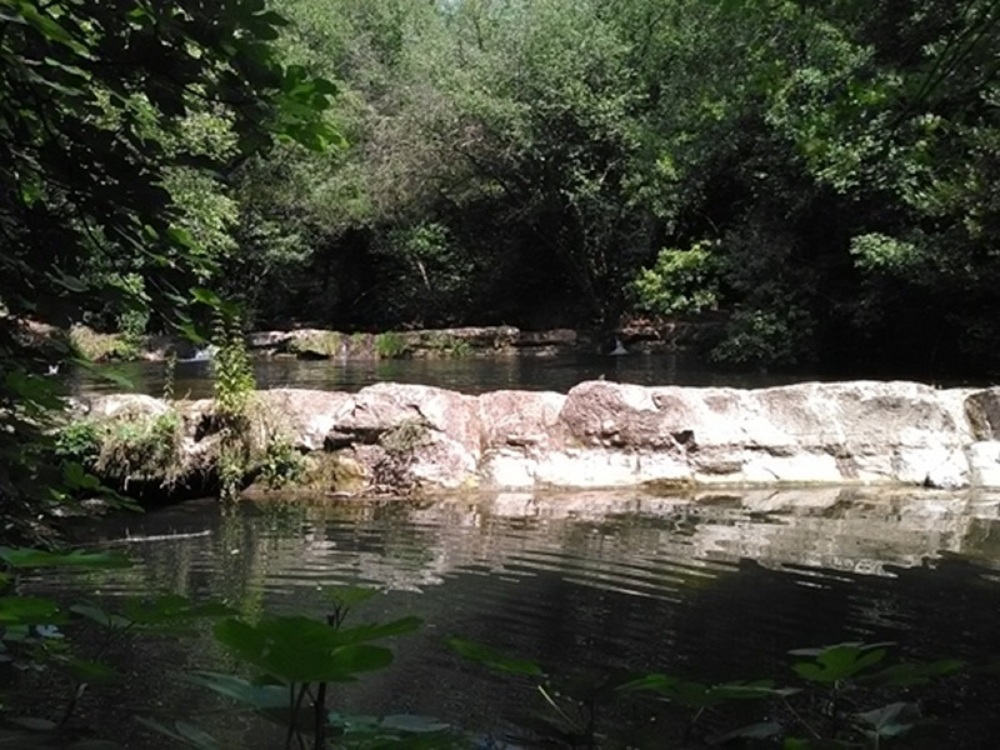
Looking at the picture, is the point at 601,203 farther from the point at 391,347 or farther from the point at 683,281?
the point at 391,347

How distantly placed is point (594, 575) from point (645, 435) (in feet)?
12.3

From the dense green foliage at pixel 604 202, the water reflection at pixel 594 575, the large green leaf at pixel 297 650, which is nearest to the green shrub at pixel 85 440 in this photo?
the water reflection at pixel 594 575

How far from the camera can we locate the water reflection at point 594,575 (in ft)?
16.9

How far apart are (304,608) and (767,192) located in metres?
17.0

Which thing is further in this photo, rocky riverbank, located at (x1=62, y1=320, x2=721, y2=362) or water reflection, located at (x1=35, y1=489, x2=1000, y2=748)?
rocky riverbank, located at (x1=62, y1=320, x2=721, y2=362)

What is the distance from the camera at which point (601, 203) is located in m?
25.5

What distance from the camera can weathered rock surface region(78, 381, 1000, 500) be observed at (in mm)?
10164

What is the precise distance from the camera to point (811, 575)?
6.93m

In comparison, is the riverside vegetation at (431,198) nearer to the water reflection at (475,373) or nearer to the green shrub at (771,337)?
the green shrub at (771,337)

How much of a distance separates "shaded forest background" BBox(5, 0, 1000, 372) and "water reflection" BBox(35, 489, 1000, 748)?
3594 millimetres

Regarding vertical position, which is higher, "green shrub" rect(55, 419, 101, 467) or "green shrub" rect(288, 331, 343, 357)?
"green shrub" rect(288, 331, 343, 357)

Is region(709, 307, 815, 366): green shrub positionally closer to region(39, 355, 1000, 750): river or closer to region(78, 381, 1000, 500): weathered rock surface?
region(78, 381, 1000, 500): weathered rock surface

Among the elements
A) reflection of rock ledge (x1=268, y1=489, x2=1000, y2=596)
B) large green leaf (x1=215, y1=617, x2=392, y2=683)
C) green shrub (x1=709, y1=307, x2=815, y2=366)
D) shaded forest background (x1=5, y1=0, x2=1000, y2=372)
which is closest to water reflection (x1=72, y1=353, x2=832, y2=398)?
green shrub (x1=709, y1=307, x2=815, y2=366)

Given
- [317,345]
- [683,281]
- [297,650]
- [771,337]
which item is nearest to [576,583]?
[297,650]
